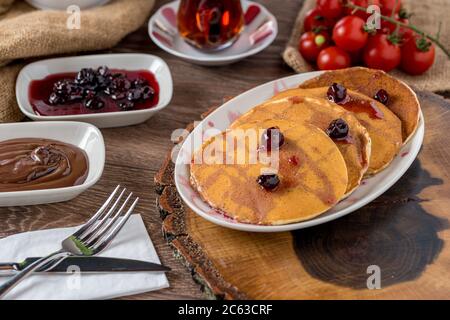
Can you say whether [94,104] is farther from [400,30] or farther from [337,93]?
[400,30]

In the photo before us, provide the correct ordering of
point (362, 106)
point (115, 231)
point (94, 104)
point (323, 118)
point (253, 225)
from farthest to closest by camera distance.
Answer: point (94, 104) → point (362, 106) → point (323, 118) → point (115, 231) → point (253, 225)

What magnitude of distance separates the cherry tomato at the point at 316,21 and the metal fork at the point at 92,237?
172 cm

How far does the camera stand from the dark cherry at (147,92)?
328 cm

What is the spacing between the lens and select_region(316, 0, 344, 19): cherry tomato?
3727mm

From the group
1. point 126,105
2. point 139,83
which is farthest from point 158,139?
point 139,83

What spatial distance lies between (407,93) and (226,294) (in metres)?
1.25

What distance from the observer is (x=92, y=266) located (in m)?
2.39

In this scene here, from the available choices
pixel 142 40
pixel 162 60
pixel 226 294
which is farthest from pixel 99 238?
pixel 142 40

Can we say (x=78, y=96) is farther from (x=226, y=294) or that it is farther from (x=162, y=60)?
(x=226, y=294)

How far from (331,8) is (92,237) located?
6.62ft

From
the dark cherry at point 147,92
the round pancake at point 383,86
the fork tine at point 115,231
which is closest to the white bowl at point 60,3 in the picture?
the dark cherry at point 147,92

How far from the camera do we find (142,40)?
402 cm

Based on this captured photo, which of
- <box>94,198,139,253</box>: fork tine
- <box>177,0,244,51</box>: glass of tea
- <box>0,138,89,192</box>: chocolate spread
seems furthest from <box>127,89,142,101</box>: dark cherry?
<box>94,198,139,253</box>: fork tine

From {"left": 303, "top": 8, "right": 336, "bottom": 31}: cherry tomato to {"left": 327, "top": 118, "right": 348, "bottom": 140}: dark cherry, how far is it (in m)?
1.34
